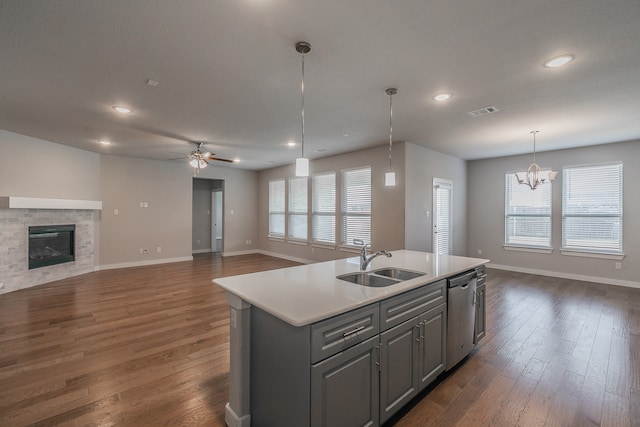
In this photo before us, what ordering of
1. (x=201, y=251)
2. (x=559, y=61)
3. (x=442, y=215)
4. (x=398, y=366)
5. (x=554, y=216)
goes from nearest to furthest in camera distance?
(x=398, y=366)
(x=559, y=61)
(x=554, y=216)
(x=442, y=215)
(x=201, y=251)

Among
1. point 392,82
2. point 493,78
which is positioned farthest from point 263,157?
point 493,78

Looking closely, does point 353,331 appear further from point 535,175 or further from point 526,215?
point 526,215

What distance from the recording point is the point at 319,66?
2586mm

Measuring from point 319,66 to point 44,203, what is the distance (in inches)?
222

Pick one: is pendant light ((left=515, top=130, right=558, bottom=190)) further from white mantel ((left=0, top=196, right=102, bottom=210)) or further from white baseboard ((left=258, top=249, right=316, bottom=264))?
white mantel ((left=0, top=196, right=102, bottom=210))

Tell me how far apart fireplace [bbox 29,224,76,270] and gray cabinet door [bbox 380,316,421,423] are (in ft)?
20.9

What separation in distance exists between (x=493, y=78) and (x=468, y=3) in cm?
126

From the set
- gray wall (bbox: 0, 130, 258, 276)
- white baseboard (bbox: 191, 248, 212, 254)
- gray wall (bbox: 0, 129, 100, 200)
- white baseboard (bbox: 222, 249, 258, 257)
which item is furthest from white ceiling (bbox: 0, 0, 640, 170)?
white baseboard (bbox: 191, 248, 212, 254)

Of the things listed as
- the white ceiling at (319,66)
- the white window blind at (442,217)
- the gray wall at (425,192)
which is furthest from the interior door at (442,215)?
the white ceiling at (319,66)

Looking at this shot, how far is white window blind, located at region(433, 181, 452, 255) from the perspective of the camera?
622 cm

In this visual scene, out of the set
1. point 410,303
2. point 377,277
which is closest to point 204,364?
point 377,277

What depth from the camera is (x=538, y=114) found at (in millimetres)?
3814

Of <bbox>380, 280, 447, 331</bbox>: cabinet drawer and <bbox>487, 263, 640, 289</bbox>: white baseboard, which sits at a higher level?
<bbox>380, 280, 447, 331</bbox>: cabinet drawer

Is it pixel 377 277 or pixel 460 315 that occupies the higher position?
pixel 377 277
